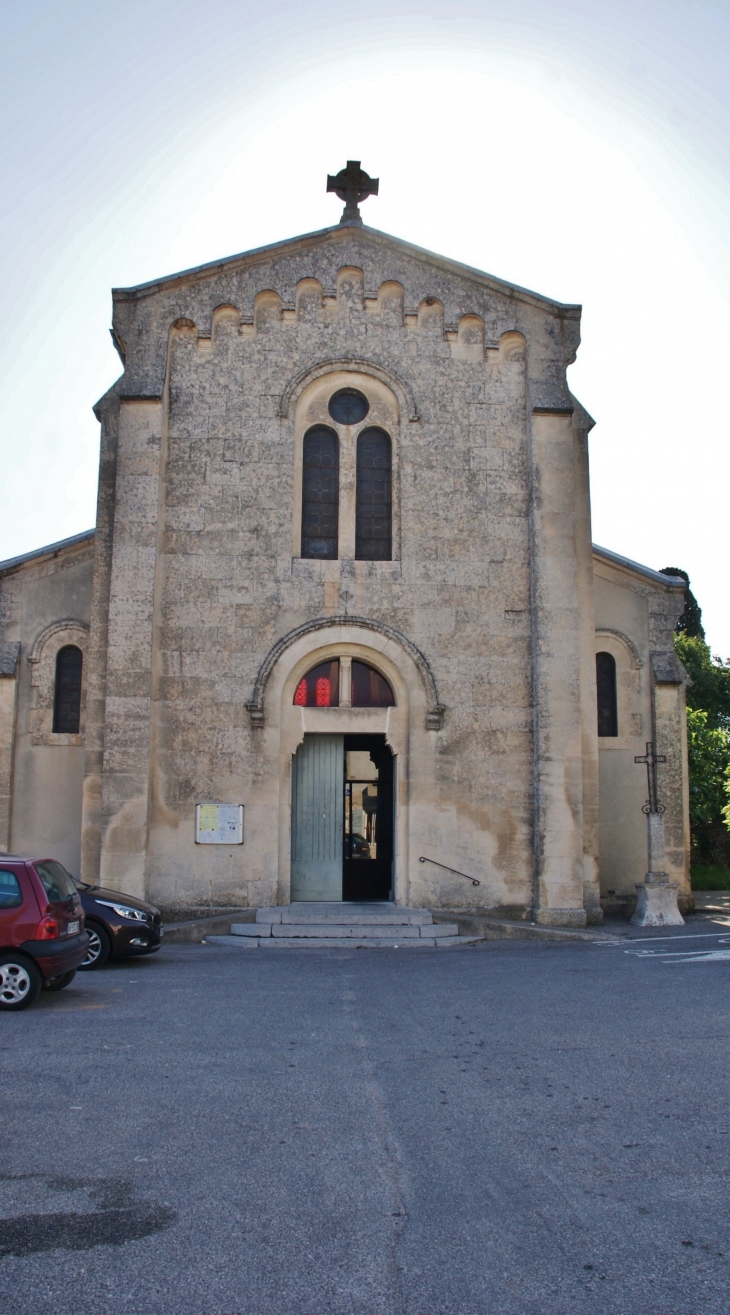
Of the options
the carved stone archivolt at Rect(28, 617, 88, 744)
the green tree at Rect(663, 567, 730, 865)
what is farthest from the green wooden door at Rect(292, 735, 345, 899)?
the green tree at Rect(663, 567, 730, 865)

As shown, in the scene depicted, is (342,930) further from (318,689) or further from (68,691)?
(68,691)

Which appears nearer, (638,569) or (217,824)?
(217,824)

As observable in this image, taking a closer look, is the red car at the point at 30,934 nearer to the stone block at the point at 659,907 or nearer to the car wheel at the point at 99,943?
the car wheel at the point at 99,943

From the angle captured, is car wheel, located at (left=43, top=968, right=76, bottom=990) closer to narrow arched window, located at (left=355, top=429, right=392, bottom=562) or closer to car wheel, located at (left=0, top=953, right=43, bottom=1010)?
car wheel, located at (left=0, top=953, right=43, bottom=1010)

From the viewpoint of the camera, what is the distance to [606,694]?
20031 millimetres

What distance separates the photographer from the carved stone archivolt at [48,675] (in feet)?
60.7

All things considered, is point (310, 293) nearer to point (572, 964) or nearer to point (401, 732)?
point (401, 732)

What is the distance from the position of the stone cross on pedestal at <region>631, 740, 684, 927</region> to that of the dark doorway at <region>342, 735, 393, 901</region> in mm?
4464

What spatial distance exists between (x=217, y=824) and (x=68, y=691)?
4.40 m

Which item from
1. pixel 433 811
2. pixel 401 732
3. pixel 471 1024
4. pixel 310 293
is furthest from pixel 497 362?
pixel 471 1024

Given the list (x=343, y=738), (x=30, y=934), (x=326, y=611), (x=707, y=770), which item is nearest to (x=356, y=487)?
(x=326, y=611)

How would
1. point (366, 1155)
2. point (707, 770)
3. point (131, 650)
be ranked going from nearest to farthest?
point (366, 1155) < point (131, 650) < point (707, 770)

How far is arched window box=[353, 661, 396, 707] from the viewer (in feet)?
57.5

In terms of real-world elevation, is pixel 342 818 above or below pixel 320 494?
below
